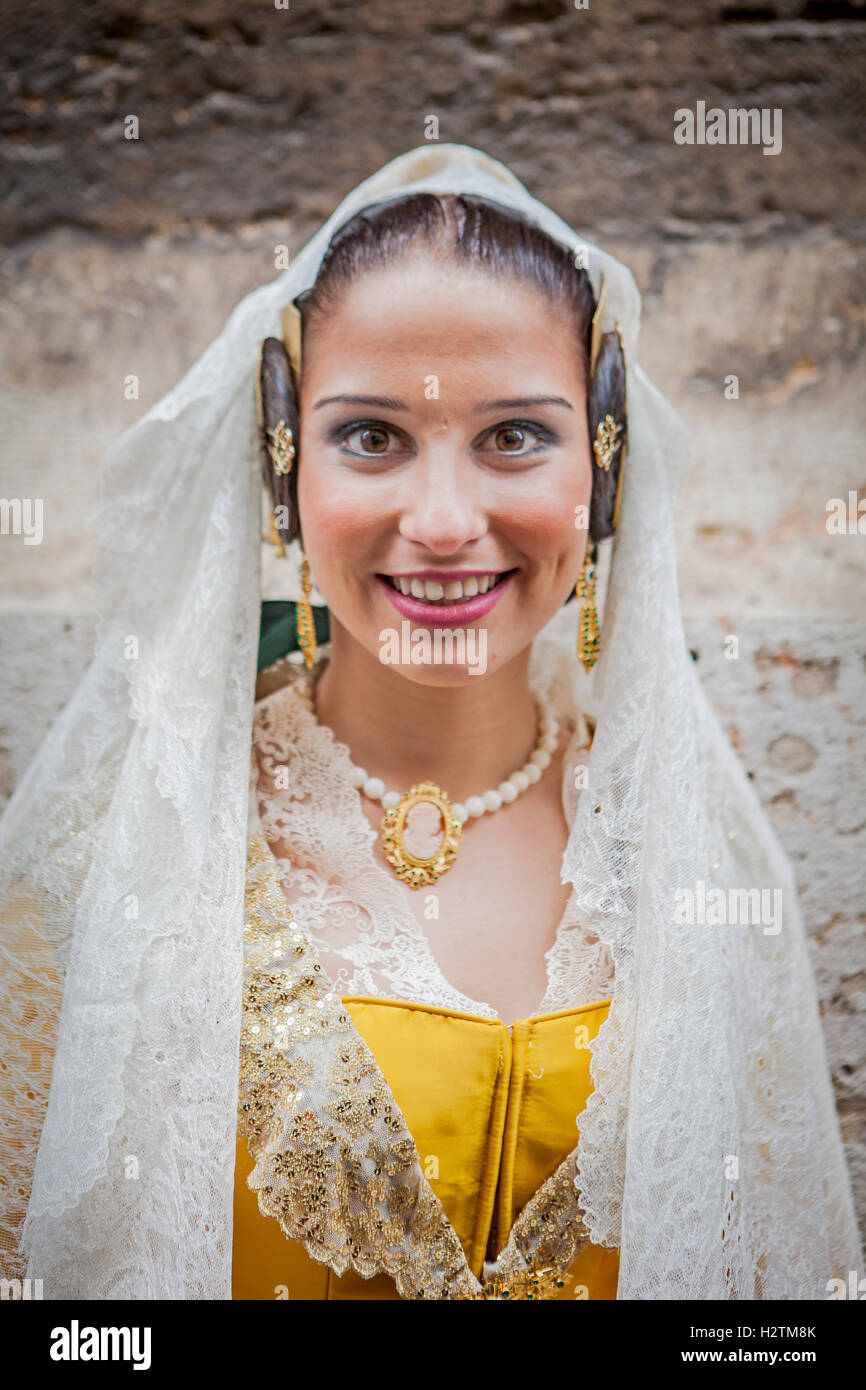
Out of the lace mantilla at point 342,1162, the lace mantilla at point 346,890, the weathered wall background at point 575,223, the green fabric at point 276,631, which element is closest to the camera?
the lace mantilla at point 342,1162

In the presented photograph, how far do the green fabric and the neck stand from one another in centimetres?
11

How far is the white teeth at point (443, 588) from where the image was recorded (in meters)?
1.19

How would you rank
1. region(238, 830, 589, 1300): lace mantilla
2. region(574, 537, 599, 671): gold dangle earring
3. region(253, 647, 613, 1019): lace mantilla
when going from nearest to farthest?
region(238, 830, 589, 1300): lace mantilla < region(253, 647, 613, 1019): lace mantilla < region(574, 537, 599, 671): gold dangle earring

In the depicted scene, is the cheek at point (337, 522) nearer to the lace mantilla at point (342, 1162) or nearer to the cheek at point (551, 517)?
the cheek at point (551, 517)

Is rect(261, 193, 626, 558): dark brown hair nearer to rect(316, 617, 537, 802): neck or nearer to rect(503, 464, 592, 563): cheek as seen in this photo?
rect(503, 464, 592, 563): cheek

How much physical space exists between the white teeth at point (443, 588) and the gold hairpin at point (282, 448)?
0.61ft

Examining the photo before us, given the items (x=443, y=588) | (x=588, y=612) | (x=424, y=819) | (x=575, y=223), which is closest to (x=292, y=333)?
(x=443, y=588)

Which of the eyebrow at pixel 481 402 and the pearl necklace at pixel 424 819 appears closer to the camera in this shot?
the eyebrow at pixel 481 402

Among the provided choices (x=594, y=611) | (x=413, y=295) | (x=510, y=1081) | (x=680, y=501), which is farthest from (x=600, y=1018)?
(x=680, y=501)

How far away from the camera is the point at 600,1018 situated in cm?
121

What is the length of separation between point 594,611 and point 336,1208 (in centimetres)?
69

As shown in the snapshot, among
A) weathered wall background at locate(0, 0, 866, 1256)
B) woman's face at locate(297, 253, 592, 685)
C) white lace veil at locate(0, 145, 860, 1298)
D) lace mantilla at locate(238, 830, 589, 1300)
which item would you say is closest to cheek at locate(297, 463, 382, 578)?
woman's face at locate(297, 253, 592, 685)

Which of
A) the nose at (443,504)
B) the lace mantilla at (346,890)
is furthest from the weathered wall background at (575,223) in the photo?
the nose at (443,504)

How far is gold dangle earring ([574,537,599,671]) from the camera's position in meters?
1.31
